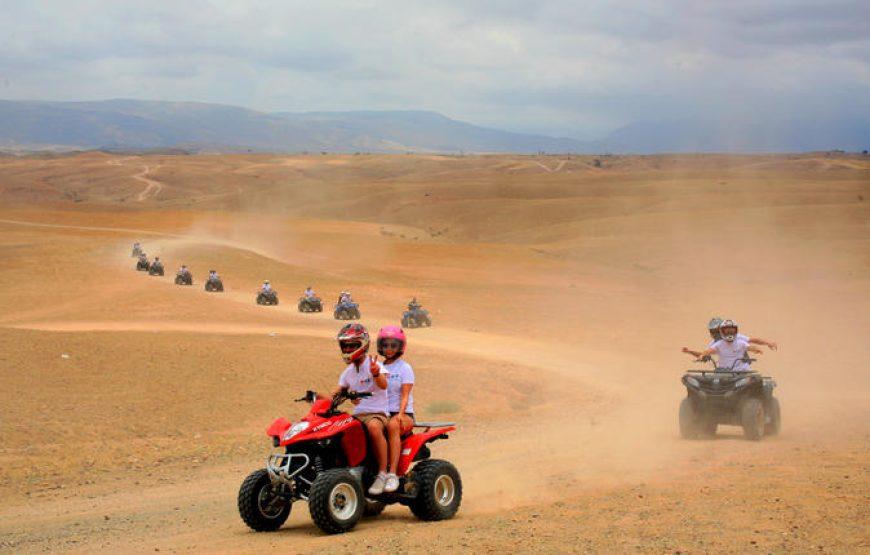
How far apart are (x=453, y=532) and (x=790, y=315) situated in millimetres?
35843

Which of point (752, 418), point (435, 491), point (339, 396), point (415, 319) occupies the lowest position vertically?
point (435, 491)

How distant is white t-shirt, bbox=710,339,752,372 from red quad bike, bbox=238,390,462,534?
303 inches

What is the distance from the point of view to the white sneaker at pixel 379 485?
35.0 feet

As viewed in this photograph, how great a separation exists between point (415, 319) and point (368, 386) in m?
28.5

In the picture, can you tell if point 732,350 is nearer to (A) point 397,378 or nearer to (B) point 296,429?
(A) point 397,378

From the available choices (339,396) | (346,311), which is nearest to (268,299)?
(346,311)

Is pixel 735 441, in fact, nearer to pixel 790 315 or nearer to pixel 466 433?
pixel 466 433

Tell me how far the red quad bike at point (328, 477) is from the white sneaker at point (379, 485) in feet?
0.35

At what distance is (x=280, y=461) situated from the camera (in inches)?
413

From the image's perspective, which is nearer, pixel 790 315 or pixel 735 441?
pixel 735 441

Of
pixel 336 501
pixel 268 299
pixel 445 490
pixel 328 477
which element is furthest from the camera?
pixel 268 299

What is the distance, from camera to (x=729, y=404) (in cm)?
1684

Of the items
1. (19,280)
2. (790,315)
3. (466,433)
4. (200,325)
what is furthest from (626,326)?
(19,280)

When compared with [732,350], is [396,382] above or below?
below
